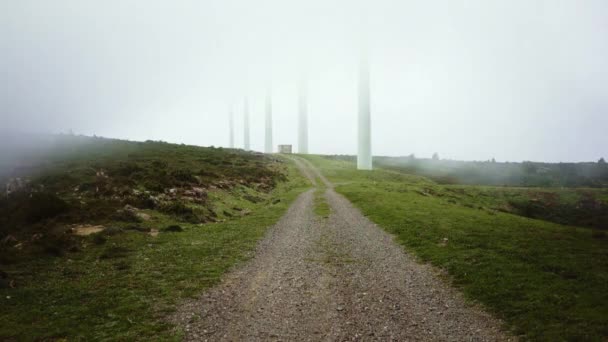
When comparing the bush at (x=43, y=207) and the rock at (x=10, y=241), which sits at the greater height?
the bush at (x=43, y=207)

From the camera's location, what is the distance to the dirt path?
9.26 metres

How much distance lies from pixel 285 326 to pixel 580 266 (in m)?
12.4

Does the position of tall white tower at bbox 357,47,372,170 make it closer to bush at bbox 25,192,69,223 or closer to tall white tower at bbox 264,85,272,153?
tall white tower at bbox 264,85,272,153

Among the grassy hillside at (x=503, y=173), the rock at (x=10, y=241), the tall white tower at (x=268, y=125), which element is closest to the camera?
the rock at (x=10, y=241)

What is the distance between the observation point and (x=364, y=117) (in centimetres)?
6650

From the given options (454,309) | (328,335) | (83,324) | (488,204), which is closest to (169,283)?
(83,324)

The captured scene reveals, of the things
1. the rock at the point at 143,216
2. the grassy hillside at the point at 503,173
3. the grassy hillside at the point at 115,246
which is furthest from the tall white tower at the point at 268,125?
the rock at the point at 143,216

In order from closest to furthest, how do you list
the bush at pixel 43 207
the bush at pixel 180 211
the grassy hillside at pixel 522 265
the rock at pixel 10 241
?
Answer: the grassy hillside at pixel 522 265
the rock at pixel 10 241
the bush at pixel 43 207
the bush at pixel 180 211

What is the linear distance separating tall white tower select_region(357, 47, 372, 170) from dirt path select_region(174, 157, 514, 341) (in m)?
50.8

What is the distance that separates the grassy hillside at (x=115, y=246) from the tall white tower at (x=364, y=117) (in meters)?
33.1

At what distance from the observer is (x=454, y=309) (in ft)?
35.2

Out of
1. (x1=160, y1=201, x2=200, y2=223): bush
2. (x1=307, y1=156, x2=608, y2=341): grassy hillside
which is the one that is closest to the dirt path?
(x1=307, y1=156, x2=608, y2=341): grassy hillside

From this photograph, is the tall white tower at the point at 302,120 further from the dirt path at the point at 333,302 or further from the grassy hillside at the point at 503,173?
the dirt path at the point at 333,302

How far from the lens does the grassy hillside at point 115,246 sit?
10156 mm
